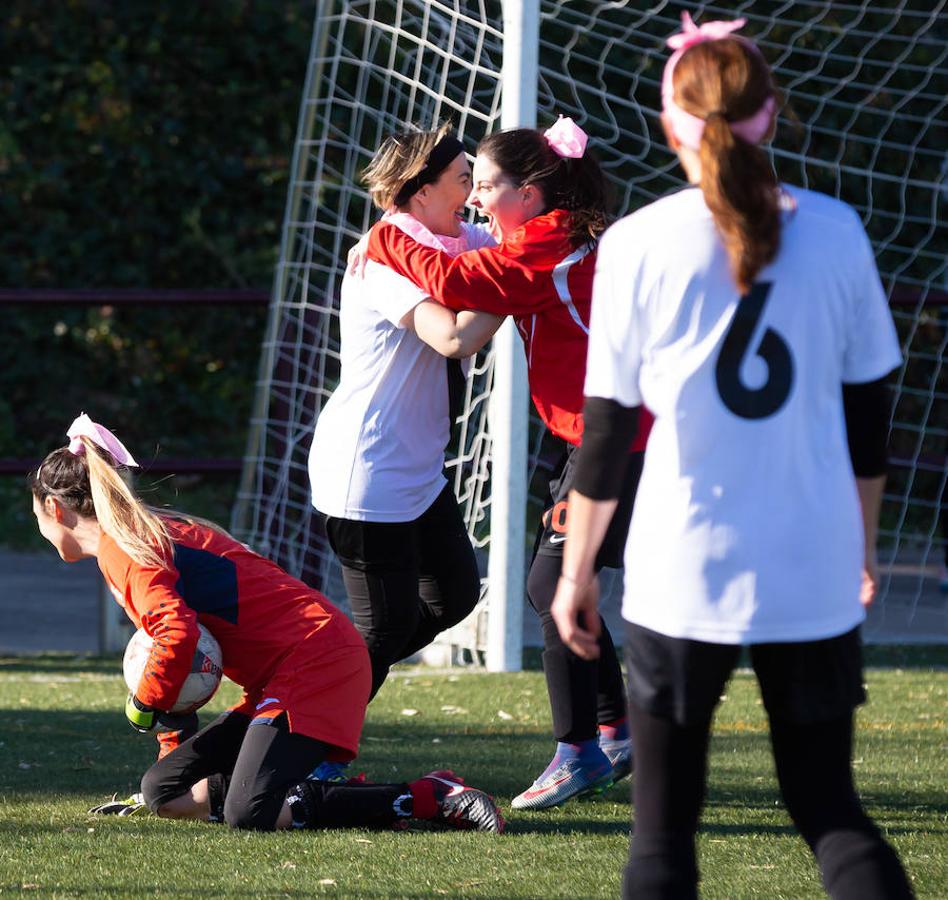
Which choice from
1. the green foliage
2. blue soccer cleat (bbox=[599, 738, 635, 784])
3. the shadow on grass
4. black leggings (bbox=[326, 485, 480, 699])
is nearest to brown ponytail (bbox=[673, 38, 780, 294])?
black leggings (bbox=[326, 485, 480, 699])

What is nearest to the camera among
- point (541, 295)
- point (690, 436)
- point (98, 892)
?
point (690, 436)

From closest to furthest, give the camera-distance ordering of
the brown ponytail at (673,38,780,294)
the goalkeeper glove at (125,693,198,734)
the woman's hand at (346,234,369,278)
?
the brown ponytail at (673,38,780,294), the goalkeeper glove at (125,693,198,734), the woman's hand at (346,234,369,278)

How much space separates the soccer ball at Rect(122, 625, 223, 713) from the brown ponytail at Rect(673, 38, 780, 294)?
1.91 m

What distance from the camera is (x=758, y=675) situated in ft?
7.89

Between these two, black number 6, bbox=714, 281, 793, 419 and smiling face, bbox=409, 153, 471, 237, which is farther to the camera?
smiling face, bbox=409, 153, 471, 237

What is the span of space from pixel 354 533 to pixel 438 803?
75 centimetres

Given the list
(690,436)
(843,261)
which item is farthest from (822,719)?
(843,261)

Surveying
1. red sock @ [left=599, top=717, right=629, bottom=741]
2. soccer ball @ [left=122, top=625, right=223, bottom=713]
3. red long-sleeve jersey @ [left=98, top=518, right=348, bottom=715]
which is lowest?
red sock @ [left=599, top=717, right=629, bottom=741]

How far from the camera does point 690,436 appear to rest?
230 centimetres

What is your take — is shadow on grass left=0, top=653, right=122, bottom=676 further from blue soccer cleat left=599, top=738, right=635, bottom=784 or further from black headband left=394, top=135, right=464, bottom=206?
black headband left=394, top=135, right=464, bottom=206

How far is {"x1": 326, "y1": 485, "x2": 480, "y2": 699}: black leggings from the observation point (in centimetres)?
424

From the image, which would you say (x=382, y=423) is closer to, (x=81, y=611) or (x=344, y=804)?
(x=344, y=804)

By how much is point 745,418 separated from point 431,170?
2.14 meters

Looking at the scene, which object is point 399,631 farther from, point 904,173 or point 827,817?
point 904,173
